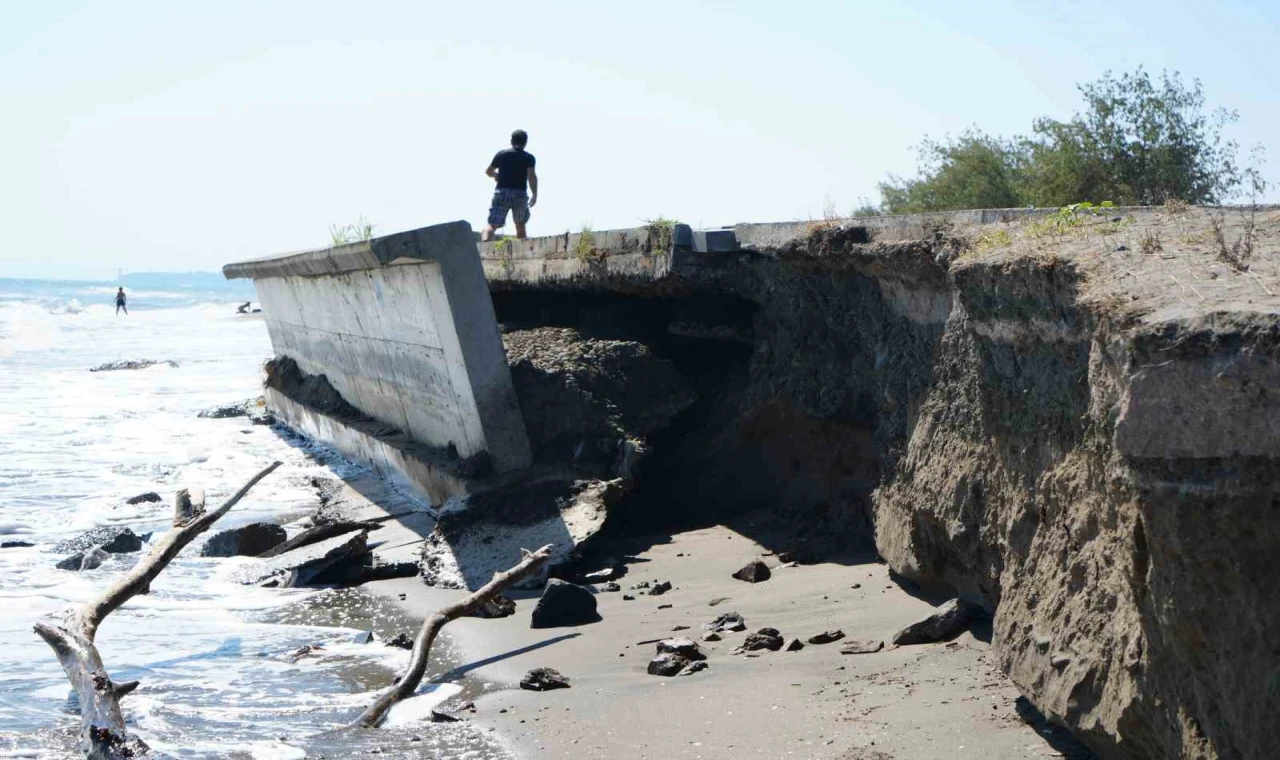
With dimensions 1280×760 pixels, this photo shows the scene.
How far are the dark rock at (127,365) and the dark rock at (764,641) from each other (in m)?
27.6

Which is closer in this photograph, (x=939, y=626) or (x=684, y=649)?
(x=939, y=626)

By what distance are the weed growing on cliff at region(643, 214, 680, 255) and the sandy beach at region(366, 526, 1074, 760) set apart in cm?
254

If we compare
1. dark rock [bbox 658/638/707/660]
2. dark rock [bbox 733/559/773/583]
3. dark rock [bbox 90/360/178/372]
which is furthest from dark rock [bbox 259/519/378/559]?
dark rock [bbox 90/360/178/372]

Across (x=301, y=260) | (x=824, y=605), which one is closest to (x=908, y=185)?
(x=301, y=260)

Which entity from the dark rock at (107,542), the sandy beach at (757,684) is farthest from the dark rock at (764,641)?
the dark rock at (107,542)

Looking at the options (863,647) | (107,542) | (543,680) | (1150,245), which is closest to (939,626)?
(863,647)

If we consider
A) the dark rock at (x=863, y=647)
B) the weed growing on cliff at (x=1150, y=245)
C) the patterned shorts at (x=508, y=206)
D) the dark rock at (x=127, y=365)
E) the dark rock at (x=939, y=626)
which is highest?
the patterned shorts at (x=508, y=206)

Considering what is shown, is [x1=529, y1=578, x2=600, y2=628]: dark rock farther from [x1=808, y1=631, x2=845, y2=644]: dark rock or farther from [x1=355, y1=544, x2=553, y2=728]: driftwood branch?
[x1=808, y1=631, x2=845, y2=644]: dark rock

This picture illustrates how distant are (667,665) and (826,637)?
0.69 meters

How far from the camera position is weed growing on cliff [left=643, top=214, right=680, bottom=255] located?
871 centimetres

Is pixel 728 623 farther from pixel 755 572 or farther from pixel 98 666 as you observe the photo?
pixel 98 666

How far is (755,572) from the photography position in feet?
21.9

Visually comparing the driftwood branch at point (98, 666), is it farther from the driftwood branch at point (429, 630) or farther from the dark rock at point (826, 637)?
the dark rock at point (826, 637)

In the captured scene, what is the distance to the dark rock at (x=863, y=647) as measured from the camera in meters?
5.15
